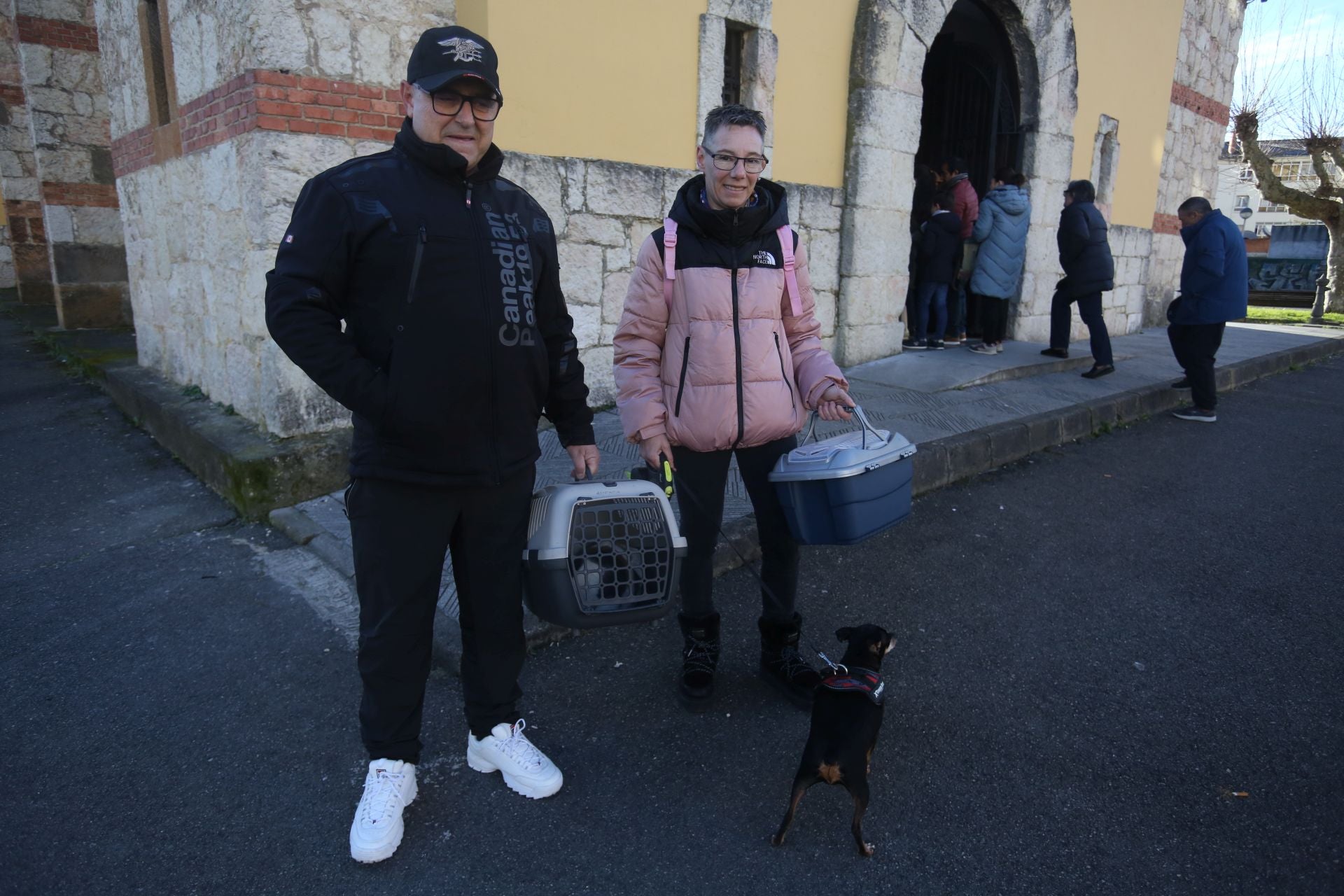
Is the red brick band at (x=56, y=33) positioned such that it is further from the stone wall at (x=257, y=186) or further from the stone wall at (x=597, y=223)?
the stone wall at (x=597, y=223)

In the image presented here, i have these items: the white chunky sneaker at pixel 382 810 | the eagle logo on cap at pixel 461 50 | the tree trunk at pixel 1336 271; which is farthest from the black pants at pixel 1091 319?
the tree trunk at pixel 1336 271

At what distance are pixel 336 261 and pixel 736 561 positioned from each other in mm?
2507

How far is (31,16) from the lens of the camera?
8.80m

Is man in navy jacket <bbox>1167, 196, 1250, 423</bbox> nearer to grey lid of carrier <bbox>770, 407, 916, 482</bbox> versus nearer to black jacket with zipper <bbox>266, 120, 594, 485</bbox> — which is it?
grey lid of carrier <bbox>770, 407, 916, 482</bbox>

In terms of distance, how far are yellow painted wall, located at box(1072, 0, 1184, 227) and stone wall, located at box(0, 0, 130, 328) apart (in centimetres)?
1132

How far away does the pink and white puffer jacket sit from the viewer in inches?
102

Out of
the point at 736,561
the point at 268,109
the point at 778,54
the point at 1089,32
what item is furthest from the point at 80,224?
the point at 1089,32

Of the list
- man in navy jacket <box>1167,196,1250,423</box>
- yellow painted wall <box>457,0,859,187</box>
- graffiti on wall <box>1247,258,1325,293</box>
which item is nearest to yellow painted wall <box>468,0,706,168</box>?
yellow painted wall <box>457,0,859,187</box>

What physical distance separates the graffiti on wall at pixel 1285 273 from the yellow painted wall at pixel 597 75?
26103mm

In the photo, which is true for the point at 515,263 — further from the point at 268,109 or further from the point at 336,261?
the point at 268,109

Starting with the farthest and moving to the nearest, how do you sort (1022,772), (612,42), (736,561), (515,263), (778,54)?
(778,54) < (612,42) < (736,561) < (1022,772) < (515,263)

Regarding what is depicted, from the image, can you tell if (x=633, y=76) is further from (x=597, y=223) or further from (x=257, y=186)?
A: (x=257, y=186)

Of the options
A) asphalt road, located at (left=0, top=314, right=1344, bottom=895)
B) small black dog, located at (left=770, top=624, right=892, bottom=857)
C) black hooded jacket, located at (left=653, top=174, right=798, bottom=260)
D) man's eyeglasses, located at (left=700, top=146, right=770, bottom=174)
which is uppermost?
man's eyeglasses, located at (left=700, top=146, right=770, bottom=174)

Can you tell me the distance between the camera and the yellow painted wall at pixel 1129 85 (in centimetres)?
983
